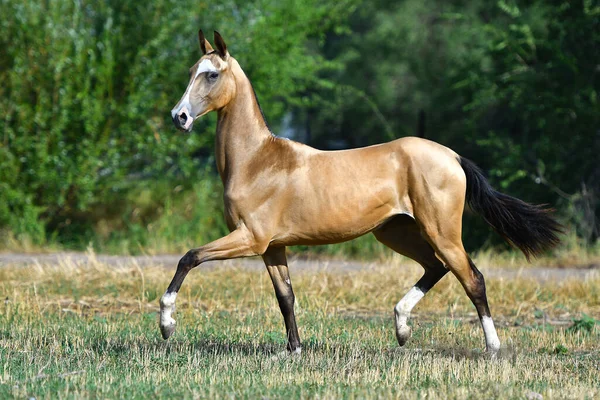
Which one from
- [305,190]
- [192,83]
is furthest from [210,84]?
[305,190]

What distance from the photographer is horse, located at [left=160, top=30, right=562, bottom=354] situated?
23.4 feet

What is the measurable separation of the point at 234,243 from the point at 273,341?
1.59 m

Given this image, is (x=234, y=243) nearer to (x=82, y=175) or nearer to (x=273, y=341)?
(x=273, y=341)

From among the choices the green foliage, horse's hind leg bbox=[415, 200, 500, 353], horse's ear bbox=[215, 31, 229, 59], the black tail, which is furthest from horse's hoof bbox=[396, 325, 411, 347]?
the green foliage

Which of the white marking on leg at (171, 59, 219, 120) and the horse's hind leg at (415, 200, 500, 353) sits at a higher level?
the white marking on leg at (171, 59, 219, 120)

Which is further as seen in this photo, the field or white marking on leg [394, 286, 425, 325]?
white marking on leg [394, 286, 425, 325]

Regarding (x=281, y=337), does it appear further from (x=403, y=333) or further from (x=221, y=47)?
(x=221, y=47)

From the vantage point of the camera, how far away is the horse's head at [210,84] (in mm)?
7173

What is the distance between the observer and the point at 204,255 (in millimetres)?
6914

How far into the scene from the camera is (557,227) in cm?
802

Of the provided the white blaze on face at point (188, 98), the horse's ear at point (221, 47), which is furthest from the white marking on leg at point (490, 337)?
the horse's ear at point (221, 47)

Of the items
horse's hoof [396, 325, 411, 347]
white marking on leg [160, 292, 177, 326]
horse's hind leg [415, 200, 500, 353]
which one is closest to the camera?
white marking on leg [160, 292, 177, 326]

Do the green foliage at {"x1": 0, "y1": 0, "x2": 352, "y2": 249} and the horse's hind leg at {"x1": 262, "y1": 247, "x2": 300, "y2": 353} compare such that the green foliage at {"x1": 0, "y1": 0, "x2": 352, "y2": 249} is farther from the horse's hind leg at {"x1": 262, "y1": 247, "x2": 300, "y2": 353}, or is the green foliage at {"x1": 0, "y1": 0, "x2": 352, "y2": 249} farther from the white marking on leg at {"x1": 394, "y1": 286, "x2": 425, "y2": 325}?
the white marking on leg at {"x1": 394, "y1": 286, "x2": 425, "y2": 325}

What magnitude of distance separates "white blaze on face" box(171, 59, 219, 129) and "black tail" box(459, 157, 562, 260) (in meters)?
2.42
